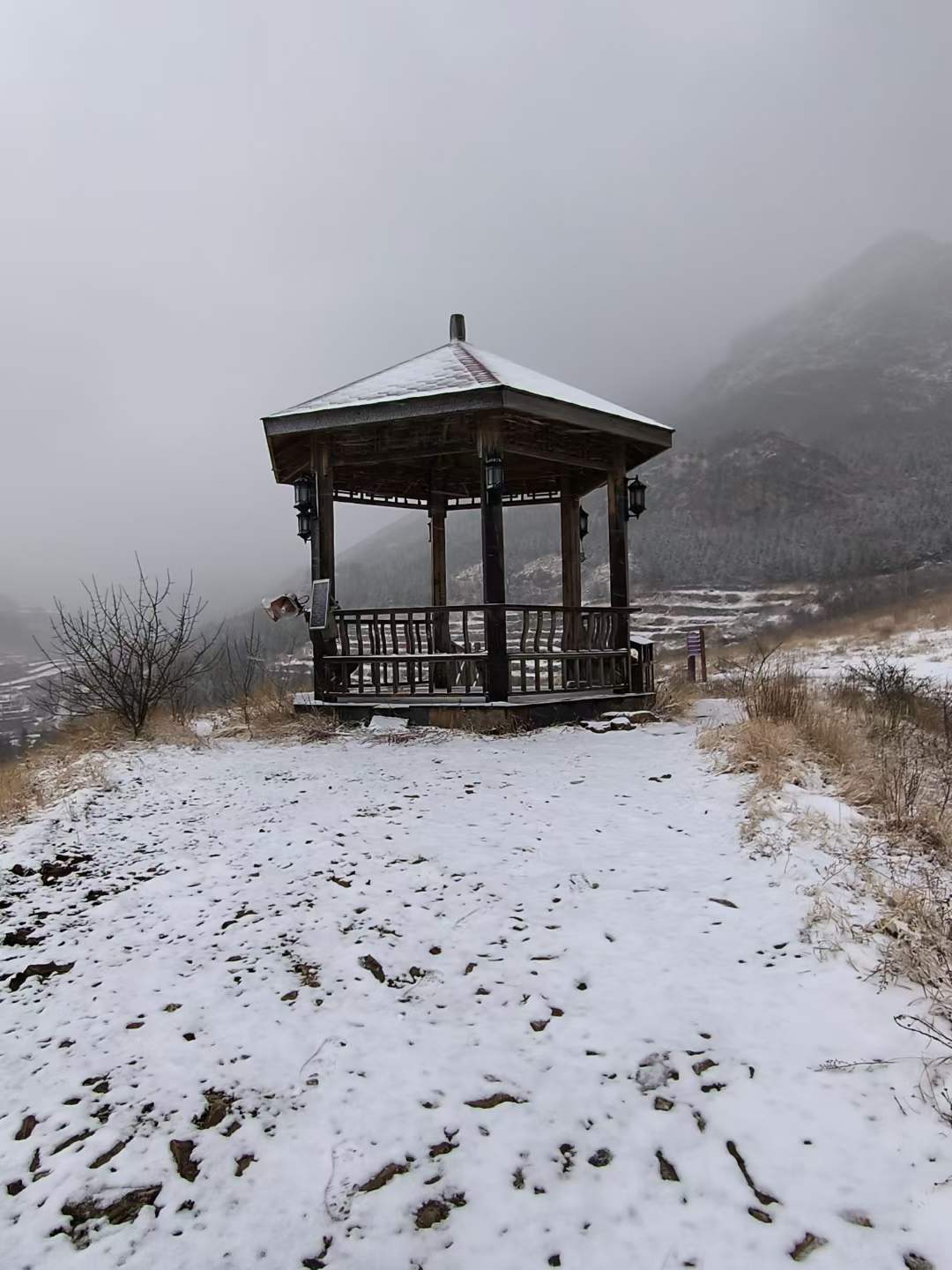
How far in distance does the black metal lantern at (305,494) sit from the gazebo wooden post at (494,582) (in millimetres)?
2363

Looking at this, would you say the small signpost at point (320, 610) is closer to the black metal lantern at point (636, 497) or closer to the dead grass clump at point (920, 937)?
the black metal lantern at point (636, 497)

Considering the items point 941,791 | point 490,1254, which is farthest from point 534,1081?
point 941,791

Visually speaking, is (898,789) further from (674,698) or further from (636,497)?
(636,497)

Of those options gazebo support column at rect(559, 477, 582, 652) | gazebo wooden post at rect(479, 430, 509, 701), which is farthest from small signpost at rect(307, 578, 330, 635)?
gazebo support column at rect(559, 477, 582, 652)

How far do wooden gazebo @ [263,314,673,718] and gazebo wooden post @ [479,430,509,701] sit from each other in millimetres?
14

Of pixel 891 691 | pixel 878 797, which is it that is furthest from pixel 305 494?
pixel 891 691

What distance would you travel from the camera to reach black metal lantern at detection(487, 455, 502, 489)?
7.33 meters

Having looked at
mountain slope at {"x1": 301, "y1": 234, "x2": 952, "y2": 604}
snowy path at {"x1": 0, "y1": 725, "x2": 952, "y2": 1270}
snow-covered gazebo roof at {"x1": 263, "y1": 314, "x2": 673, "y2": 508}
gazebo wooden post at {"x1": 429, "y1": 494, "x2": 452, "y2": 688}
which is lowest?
snowy path at {"x1": 0, "y1": 725, "x2": 952, "y2": 1270}

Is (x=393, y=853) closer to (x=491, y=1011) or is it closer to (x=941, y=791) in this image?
(x=491, y=1011)

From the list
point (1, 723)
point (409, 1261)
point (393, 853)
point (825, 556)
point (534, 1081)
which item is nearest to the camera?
point (409, 1261)

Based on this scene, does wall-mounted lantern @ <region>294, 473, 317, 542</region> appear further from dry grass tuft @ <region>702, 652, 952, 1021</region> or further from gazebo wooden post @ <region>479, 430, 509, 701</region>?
dry grass tuft @ <region>702, 652, 952, 1021</region>

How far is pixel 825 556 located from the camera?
54844mm

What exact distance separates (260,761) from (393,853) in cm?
304

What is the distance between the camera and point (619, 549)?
8.87m
